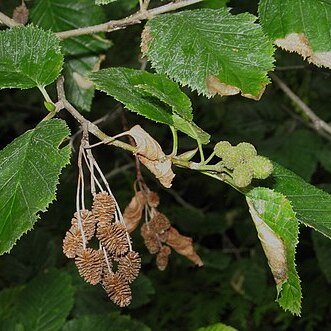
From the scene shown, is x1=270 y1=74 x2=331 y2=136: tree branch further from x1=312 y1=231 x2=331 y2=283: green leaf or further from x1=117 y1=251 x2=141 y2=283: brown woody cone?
x1=117 y1=251 x2=141 y2=283: brown woody cone

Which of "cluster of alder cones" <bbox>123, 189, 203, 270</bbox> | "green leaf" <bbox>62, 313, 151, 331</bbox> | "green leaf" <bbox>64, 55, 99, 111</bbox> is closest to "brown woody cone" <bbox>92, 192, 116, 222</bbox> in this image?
"cluster of alder cones" <bbox>123, 189, 203, 270</bbox>

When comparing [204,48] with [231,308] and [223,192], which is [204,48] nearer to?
[231,308]

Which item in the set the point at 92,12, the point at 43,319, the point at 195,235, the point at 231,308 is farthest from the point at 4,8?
the point at 231,308

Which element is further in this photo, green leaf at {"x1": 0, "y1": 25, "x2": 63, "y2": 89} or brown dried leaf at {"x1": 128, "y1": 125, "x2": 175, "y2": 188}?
green leaf at {"x1": 0, "y1": 25, "x2": 63, "y2": 89}

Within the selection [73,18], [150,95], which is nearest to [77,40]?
[73,18]

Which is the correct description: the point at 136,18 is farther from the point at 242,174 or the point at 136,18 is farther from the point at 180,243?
the point at 180,243

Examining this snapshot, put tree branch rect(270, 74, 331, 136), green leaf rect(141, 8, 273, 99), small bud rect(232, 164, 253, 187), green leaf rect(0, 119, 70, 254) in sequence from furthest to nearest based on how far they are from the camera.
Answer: tree branch rect(270, 74, 331, 136) < green leaf rect(141, 8, 273, 99) < green leaf rect(0, 119, 70, 254) < small bud rect(232, 164, 253, 187)

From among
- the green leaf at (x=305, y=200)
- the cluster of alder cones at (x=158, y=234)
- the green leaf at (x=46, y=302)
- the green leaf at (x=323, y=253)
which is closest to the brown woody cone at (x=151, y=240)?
the cluster of alder cones at (x=158, y=234)
